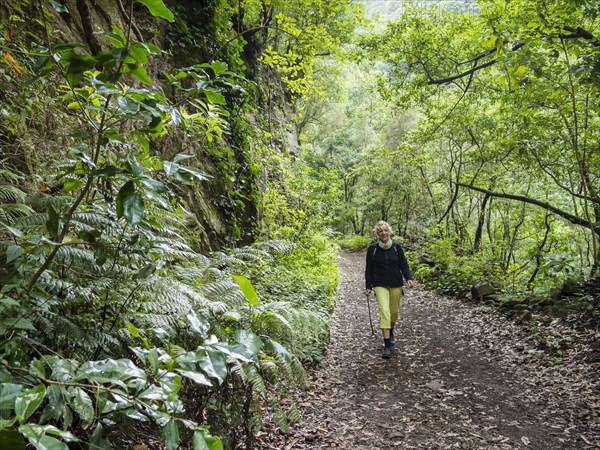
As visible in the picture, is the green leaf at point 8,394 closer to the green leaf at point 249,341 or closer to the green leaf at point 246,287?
the green leaf at point 249,341

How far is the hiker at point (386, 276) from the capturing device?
6777mm

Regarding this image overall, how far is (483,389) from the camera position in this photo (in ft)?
17.2

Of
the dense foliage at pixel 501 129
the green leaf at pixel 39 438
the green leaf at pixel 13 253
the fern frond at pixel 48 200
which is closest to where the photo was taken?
the green leaf at pixel 39 438

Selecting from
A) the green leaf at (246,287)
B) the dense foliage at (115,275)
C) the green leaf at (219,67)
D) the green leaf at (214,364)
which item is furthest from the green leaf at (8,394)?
the green leaf at (219,67)

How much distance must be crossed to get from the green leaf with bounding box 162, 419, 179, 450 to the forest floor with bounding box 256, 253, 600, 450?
2663 mm

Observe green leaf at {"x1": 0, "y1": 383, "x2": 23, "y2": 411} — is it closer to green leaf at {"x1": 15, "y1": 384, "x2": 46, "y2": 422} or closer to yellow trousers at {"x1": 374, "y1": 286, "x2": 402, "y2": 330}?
green leaf at {"x1": 15, "y1": 384, "x2": 46, "y2": 422}

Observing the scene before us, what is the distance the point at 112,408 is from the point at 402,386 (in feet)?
15.6

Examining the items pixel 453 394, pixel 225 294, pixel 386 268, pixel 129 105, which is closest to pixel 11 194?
pixel 225 294

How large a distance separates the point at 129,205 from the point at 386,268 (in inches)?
228

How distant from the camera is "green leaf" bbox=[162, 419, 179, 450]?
4.37 feet

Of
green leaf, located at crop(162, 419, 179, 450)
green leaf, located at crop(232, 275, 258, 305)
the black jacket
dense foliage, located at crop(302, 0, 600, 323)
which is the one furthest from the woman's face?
green leaf, located at crop(162, 419, 179, 450)

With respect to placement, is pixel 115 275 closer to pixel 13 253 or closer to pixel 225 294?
pixel 225 294

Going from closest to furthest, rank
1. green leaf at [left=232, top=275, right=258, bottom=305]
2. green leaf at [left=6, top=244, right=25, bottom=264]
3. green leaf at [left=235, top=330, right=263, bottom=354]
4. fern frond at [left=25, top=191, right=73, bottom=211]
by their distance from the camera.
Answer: green leaf at [left=235, top=330, right=263, bottom=354], green leaf at [left=6, top=244, right=25, bottom=264], green leaf at [left=232, top=275, right=258, bottom=305], fern frond at [left=25, top=191, right=73, bottom=211]

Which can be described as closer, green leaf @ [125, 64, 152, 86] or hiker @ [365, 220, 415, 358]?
green leaf @ [125, 64, 152, 86]
